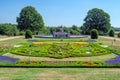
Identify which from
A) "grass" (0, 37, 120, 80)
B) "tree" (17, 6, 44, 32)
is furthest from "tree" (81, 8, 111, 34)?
"grass" (0, 37, 120, 80)

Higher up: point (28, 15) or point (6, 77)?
point (28, 15)

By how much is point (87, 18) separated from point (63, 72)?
164 ft

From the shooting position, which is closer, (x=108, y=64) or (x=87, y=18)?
(x=108, y=64)

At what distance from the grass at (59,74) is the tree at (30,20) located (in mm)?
45095

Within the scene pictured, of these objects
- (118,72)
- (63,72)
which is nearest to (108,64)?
(118,72)

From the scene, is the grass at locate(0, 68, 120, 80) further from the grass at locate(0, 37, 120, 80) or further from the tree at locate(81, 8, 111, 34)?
the tree at locate(81, 8, 111, 34)

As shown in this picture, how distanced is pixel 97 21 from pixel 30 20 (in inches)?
640

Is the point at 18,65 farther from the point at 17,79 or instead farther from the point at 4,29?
the point at 4,29

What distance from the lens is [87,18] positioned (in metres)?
61.1

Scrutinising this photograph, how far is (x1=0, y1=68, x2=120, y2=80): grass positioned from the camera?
10859mm

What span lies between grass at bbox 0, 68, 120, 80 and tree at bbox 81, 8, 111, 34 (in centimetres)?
4652

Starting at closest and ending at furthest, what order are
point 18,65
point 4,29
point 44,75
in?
point 44,75, point 18,65, point 4,29

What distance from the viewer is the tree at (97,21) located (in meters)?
58.9

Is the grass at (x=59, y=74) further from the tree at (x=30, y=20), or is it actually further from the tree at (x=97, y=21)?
the tree at (x=97, y=21)
